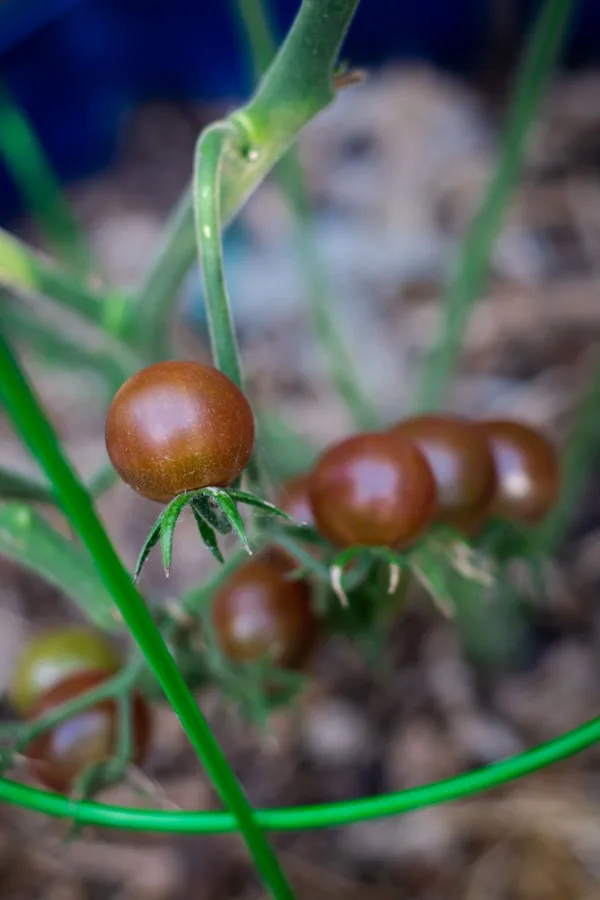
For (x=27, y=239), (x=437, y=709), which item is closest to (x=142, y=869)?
(x=437, y=709)

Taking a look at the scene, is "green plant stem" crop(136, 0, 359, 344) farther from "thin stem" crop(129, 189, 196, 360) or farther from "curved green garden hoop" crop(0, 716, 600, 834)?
"curved green garden hoop" crop(0, 716, 600, 834)

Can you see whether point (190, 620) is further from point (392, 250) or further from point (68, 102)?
point (68, 102)

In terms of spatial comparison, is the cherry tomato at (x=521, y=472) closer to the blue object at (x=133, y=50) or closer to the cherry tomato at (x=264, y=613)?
the cherry tomato at (x=264, y=613)

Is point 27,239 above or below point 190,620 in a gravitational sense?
above

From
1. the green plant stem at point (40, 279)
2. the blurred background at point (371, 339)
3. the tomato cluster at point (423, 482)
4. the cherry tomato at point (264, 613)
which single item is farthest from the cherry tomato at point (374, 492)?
the blurred background at point (371, 339)

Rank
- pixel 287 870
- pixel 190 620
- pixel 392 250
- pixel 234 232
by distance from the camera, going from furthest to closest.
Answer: pixel 234 232 < pixel 392 250 < pixel 287 870 < pixel 190 620

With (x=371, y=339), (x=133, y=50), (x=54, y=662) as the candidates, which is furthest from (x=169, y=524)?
(x=133, y=50)
